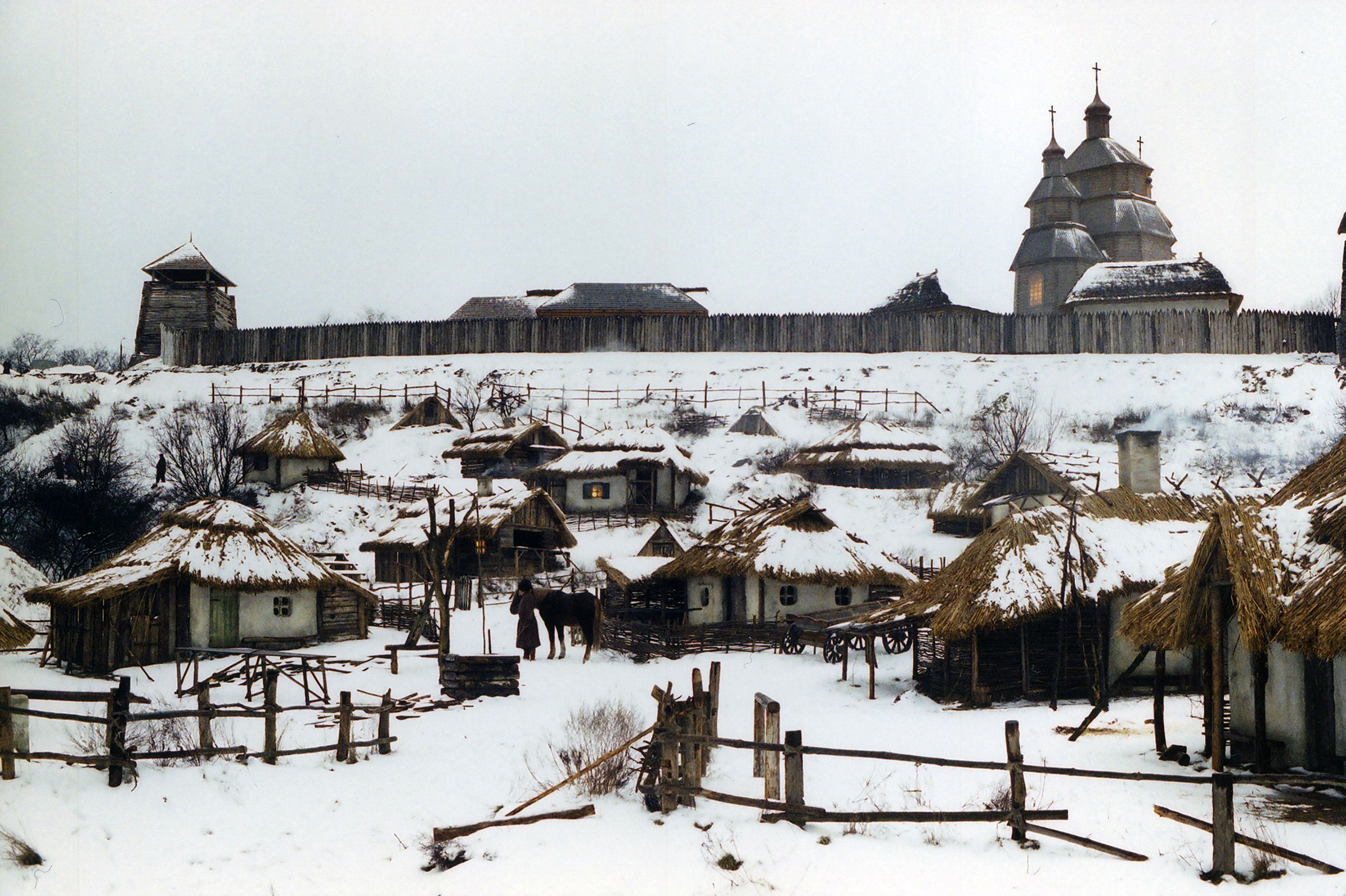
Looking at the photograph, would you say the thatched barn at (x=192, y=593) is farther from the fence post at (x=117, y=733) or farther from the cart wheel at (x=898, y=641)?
the cart wheel at (x=898, y=641)

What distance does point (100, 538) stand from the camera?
1058 inches

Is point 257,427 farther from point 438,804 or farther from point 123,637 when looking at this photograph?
point 438,804

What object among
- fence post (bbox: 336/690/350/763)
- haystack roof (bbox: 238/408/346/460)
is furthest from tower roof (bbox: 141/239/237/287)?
fence post (bbox: 336/690/350/763)

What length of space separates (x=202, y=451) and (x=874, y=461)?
862 inches

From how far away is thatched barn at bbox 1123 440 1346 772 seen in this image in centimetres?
1116

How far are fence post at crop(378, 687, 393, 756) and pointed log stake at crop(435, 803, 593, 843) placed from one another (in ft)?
9.88

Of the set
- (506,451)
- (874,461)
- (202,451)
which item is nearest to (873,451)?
(874,461)

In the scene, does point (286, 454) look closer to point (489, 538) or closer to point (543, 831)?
point (489, 538)

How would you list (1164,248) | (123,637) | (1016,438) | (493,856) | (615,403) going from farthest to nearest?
(1164,248) < (615,403) < (1016,438) < (123,637) < (493,856)

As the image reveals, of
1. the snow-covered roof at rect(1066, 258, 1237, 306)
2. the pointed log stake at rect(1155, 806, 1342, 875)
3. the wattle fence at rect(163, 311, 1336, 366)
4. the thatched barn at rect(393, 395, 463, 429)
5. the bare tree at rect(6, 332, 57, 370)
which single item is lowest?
the pointed log stake at rect(1155, 806, 1342, 875)

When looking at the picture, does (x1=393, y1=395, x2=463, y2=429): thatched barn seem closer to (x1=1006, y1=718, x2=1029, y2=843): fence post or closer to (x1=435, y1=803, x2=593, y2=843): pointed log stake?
(x1=435, y1=803, x2=593, y2=843): pointed log stake

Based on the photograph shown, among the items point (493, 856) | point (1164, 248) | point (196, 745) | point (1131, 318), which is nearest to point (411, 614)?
point (196, 745)

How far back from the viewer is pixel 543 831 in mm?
10930

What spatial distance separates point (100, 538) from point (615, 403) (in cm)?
2313
